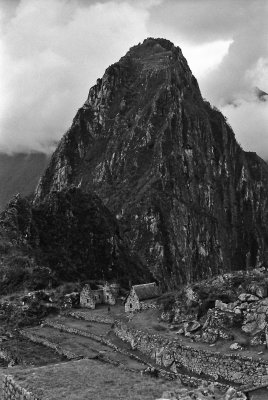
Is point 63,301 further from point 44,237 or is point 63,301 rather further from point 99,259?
point 99,259

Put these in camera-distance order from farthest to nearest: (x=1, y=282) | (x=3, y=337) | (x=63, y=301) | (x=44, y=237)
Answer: (x=44, y=237) → (x=1, y=282) → (x=63, y=301) → (x=3, y=337)

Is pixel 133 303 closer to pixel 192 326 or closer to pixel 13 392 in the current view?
pixel 192 326

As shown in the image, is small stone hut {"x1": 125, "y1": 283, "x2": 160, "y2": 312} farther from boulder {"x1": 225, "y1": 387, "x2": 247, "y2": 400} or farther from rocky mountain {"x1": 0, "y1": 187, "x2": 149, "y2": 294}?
boulder {"x1": 225, "y1": 387, "x2": 247, "y2": 400}

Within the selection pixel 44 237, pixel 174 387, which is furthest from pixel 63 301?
pixel 44 237

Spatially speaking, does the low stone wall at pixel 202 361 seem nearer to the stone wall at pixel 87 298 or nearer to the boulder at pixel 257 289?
the boulder at pixel 257 289

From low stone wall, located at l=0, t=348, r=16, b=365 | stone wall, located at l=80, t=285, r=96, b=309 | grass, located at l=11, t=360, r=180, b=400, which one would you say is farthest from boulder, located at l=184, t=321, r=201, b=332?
stone wall, located at l=80, t=285, r=96, b=309

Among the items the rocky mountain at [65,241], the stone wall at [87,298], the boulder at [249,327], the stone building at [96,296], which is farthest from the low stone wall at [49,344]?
the rocky mountain at [65,241]

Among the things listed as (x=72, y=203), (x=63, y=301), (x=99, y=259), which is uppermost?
(x=72, y=203)
